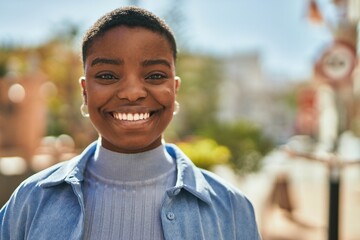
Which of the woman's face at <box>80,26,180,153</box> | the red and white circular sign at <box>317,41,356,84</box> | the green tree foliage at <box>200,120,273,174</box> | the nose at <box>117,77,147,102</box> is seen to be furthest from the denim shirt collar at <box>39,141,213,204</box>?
the green tree foliage at <box>200,120,273,174</box>

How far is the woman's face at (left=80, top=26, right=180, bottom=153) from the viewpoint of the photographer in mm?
1655

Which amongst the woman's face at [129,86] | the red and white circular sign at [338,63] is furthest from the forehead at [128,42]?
the red and white circular sign at [338,63]

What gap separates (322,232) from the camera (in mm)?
7453

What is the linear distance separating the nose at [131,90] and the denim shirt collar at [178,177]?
11.7 inches

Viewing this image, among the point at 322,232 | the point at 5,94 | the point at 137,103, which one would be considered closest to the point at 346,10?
the point at 322,232

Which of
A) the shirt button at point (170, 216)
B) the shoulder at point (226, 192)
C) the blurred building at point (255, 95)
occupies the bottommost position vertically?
the blurred building at point (255, 95)

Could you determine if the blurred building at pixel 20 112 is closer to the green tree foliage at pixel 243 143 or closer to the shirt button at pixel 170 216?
the green tree foliage at pixel 243 143

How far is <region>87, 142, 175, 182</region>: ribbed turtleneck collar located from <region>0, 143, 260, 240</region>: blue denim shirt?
0.22 ft

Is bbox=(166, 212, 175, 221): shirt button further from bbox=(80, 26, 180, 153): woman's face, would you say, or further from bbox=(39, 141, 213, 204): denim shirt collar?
bbox=(80, 26, 180, 153): woman's face

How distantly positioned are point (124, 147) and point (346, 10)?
8808mm

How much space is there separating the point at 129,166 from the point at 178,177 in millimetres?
163

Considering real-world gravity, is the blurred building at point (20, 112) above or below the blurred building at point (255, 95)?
above

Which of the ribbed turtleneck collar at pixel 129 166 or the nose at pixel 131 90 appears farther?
the ribbed turtleneck collar at pixel 129 166

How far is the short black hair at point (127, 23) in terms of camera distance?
1705 mm
